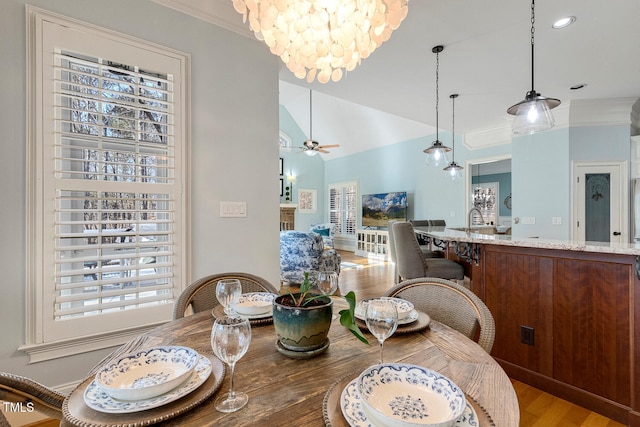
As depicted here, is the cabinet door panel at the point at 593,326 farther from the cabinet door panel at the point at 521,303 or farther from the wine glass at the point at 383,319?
the wine glass at the point at 383,319

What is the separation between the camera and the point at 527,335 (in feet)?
6.76

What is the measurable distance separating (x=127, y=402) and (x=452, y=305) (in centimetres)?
122

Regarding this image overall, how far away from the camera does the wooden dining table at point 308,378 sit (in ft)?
2.06

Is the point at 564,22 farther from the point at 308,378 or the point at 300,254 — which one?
the point at 300,254

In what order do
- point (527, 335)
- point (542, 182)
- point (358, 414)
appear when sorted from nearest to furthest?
1. point (358, 414)
2. point (527, 335)
3. point (542, 182)

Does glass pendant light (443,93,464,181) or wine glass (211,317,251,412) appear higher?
glass pendant light (443,93,464,181)

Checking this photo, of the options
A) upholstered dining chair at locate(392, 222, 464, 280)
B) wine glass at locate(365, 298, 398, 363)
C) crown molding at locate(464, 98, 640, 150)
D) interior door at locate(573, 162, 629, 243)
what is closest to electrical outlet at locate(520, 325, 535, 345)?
upholstered dining chair at locate(392, 222, 464, 280)

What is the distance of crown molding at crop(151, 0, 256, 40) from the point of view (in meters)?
2.10

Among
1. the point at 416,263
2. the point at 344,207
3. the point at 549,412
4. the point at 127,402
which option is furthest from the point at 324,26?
the point at 344,207

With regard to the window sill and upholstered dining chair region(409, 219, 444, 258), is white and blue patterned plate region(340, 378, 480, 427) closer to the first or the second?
the window sill

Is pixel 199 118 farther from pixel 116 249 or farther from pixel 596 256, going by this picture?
pixel 596 256

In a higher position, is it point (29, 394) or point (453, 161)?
point (453, 161)

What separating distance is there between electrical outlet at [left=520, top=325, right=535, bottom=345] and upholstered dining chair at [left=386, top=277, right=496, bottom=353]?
3.50 ft

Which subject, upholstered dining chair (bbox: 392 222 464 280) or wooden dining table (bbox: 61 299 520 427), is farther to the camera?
upholstered dining chair (bbox: 392 222 464 280)
